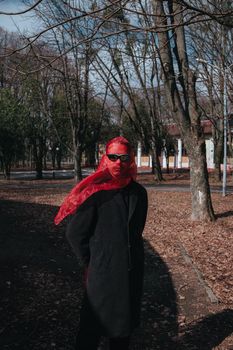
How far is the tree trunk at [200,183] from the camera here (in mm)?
12266

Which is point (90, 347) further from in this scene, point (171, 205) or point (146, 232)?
point (171, 205)

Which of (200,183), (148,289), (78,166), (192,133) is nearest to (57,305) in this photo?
(148,289)

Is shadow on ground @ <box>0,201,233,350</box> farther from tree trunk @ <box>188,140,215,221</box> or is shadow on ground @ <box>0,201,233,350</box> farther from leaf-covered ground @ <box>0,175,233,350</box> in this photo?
tree trunk @ <box>188,140,215,221</box>

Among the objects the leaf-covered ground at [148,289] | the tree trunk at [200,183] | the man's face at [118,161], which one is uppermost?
the man's face at [118,161]

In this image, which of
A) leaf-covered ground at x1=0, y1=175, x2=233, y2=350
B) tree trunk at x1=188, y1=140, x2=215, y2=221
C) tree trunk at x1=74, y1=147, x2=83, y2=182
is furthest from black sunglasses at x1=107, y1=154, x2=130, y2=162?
tree trunk at x1=74, y1=147, x2=83, y2=182

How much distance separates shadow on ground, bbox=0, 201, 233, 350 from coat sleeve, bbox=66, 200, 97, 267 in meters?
1.40

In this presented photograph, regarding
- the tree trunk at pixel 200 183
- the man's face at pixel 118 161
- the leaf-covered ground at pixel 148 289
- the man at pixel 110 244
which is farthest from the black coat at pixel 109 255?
the tree trunk at pixel 200 183

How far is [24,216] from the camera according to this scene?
12.0 meters

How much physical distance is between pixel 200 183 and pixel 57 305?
755 cm

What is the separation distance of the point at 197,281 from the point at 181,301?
971 millimetres

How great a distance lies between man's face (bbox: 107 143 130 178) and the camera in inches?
135

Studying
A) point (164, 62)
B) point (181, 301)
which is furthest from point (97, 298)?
point (164, 62)

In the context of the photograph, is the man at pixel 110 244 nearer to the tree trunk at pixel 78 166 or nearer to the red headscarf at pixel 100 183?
the red headscarf at pixel 100 183

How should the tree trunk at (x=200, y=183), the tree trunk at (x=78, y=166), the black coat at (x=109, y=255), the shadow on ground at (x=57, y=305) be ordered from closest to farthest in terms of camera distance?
the black coat at (x=109, y=255)
the shadow on ground at (x=57, y=305)
the tree trunk at (x=200, y=183)
the tree trunk at (x=78, y=166)
